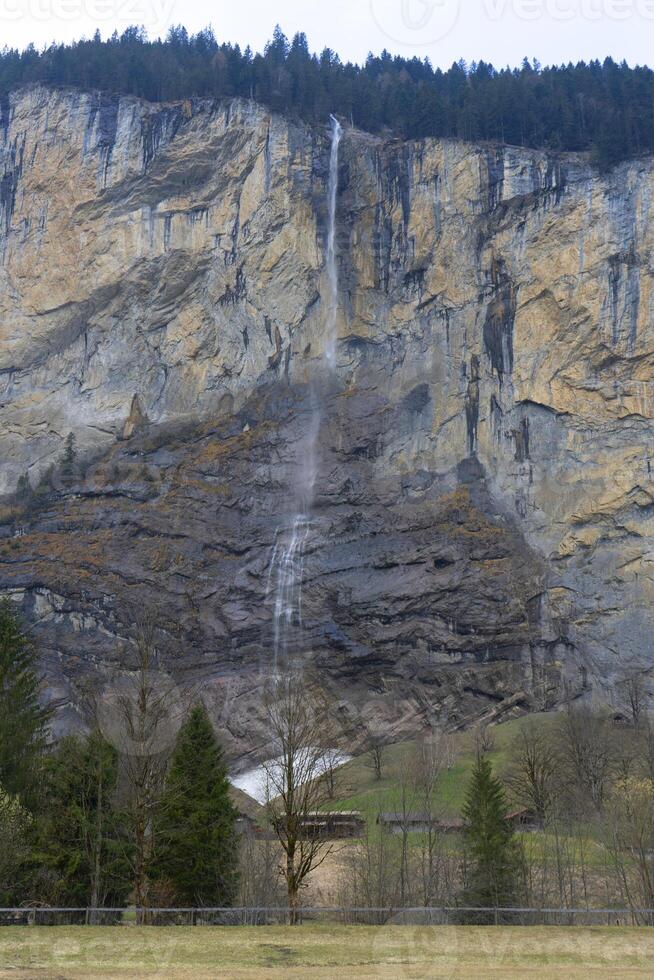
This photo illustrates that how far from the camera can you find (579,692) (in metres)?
61.5

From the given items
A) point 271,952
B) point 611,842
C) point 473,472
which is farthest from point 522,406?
point 271,952

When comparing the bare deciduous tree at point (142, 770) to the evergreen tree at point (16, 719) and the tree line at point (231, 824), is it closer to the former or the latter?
the tree line at point (231, 824)

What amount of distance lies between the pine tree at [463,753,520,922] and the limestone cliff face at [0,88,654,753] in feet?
90.2

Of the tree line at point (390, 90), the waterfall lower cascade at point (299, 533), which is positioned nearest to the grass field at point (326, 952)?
the waterfall lower cascade at point (299, 533)

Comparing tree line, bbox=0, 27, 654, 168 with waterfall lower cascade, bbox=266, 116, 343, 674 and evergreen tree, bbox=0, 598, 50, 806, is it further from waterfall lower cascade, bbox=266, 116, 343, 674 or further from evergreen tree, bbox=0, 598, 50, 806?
evergreen tree, bbox=0, 598, 50, 806

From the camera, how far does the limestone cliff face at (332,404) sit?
64.6m

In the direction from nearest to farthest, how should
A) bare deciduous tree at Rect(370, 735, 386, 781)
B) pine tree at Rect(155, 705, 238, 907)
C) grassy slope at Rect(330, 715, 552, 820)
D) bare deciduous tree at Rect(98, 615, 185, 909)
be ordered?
bare deciduous tree at Rect(98, 615, 185, 909) < pine tree at Rect(155, 705, 238, 907) < grassy slope at Rect(330, 715, 552, 820) < bare deciduous tree at Rect(370, 735, 386, 781)

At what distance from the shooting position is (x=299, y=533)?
70.1 meters

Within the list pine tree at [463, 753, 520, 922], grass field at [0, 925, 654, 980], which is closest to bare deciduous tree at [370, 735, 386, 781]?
pine tree at [463, 753, 520, 922]

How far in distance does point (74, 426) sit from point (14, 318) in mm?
10925

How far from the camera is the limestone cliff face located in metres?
64.6

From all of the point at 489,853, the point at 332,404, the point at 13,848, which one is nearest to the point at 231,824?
the point at 13,848

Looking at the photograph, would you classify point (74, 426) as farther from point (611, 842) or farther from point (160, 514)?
point (611, 842)

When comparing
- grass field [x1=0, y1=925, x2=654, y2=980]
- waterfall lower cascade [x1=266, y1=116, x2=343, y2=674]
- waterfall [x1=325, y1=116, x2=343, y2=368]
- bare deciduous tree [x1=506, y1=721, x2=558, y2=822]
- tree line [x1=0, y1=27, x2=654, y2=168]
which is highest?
tree line [x1=0, y1=27, x2=654, y2=168]
